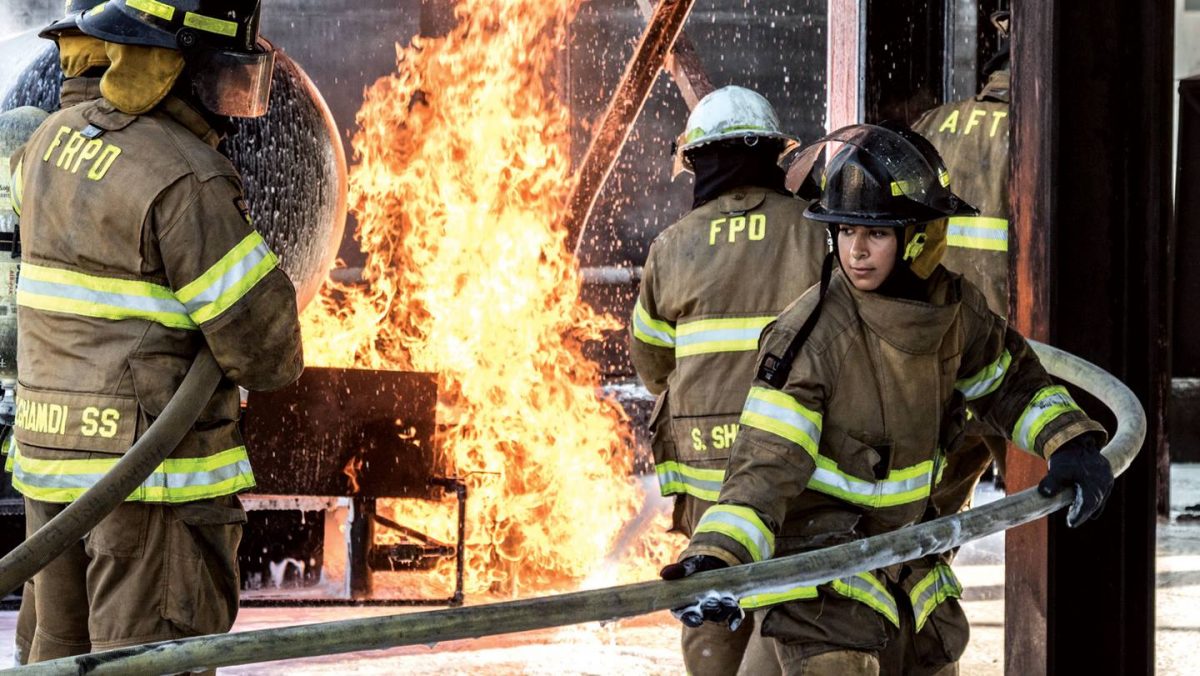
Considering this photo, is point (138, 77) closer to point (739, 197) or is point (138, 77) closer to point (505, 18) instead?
point (739, 197)

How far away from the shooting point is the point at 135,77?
11.9 feet

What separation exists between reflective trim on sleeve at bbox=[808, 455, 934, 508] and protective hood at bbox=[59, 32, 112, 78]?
2076mm

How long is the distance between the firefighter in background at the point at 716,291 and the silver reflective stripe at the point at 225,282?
1332mm

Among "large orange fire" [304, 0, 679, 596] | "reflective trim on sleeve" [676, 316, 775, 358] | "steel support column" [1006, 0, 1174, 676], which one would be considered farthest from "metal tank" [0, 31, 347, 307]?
"steel support column" [1006, 0, 1174, 676]

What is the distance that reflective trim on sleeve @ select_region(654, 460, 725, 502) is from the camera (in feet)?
13.8

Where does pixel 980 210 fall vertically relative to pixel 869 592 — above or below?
above

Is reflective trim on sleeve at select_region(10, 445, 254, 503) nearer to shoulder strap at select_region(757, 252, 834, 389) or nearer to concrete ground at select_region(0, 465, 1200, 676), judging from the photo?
shoulder strap at select_region(757, 252, 834, 389)

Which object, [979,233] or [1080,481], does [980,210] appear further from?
[1080,481]

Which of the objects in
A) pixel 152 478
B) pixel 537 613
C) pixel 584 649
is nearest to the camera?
pixel 537 613

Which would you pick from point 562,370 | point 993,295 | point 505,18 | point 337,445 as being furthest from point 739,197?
point 505,18

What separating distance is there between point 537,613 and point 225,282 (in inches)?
Result: 48.6

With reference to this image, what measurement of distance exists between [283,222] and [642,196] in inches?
238

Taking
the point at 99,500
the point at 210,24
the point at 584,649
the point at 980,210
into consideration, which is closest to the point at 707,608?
the point at 99,500

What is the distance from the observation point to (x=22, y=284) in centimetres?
365
